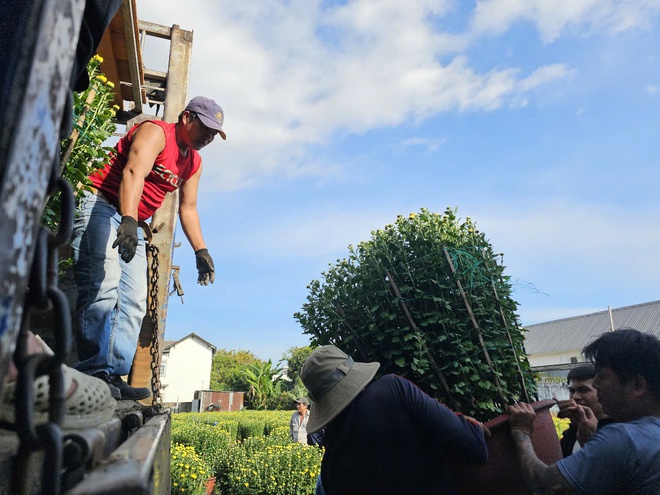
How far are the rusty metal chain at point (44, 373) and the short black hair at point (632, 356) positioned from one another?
88.8 inches

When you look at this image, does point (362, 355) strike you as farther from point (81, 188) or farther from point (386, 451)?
point (81, 188)

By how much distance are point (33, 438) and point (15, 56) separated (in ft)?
1.86

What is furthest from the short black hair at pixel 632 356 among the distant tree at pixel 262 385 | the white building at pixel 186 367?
the white building at pixel 186 367

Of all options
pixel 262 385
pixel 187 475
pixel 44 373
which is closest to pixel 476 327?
pixel 44 373

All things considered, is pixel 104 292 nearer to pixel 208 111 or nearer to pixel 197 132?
pixel 197 132

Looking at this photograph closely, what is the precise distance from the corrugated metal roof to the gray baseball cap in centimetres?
4838

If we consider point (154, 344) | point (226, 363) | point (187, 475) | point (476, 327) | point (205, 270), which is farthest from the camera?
point (226, 363)

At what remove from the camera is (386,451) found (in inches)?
94.0

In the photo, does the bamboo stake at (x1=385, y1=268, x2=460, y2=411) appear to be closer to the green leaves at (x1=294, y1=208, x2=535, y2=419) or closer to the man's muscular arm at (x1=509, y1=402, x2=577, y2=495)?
the green leaves at (x1=294, y1=208, x2=535, y2=419)

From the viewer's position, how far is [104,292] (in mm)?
2555

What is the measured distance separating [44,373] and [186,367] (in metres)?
67.2

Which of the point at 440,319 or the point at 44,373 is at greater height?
the point at 440,319

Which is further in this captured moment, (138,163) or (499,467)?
(138,163)

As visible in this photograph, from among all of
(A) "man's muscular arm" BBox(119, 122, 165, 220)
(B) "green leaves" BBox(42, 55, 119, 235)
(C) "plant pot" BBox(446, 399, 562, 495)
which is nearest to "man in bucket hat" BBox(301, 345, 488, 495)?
(C) "plant pot" BBox(446, 399, 562, 495)
